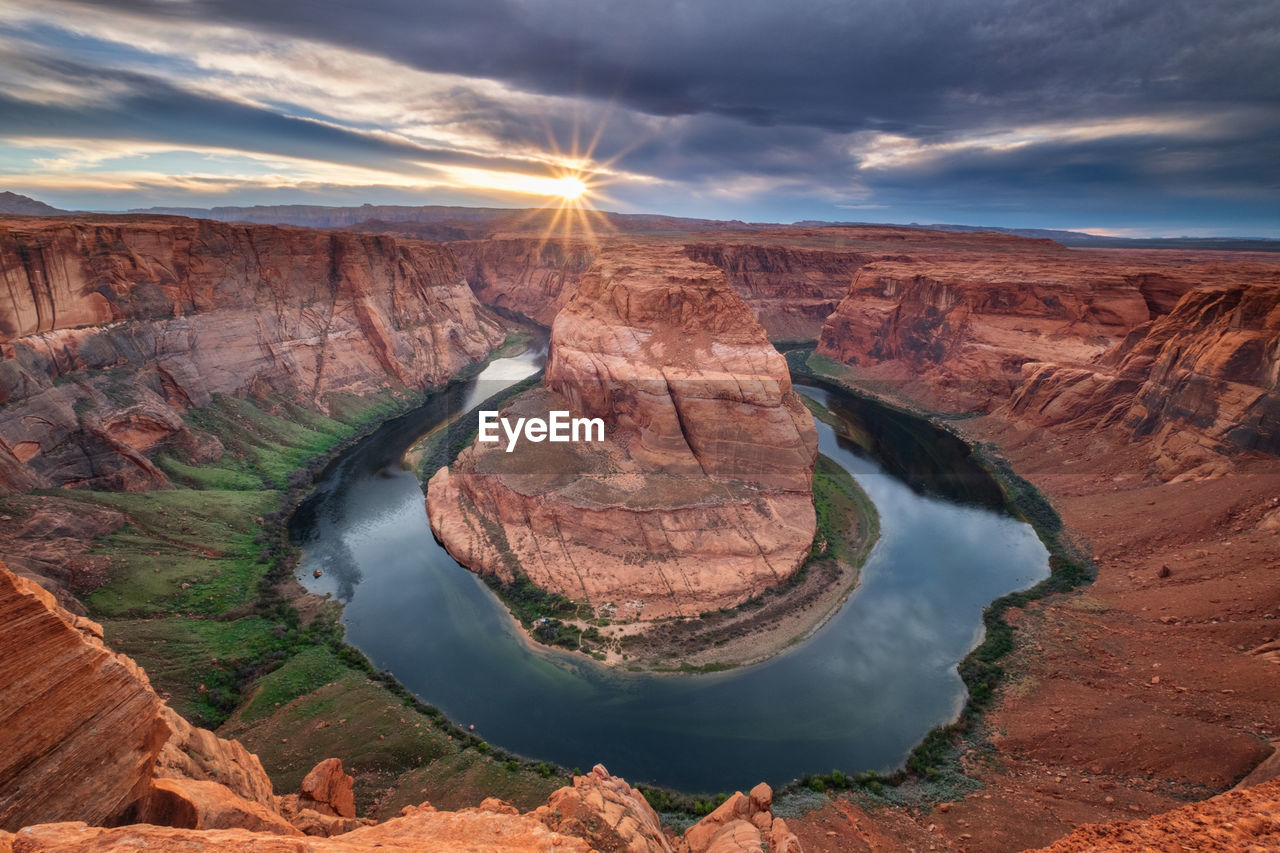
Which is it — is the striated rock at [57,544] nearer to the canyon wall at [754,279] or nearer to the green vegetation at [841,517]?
the green vegetation at [841,517]

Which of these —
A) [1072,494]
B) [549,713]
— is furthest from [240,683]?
[1072,494]

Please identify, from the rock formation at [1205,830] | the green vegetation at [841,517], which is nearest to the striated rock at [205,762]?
the rock formation at [1205,830]

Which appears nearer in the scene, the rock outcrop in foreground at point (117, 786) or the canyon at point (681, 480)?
the rock outcrop in foreground at point (117, 786)

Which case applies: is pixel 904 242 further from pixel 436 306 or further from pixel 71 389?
pixel 71 389

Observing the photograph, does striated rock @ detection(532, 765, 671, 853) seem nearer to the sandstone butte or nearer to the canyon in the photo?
the canyon

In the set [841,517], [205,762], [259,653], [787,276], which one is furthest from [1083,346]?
[259,653]

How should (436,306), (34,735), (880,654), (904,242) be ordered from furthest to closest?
1. (904,242)
2. (436,306)
3. (880,654)
4. (34,735)

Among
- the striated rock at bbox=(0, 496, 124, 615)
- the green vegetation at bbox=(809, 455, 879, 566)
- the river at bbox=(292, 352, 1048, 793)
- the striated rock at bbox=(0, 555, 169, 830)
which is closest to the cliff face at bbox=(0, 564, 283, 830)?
the striated rock at bbox=(0, 555, 169, 830)
